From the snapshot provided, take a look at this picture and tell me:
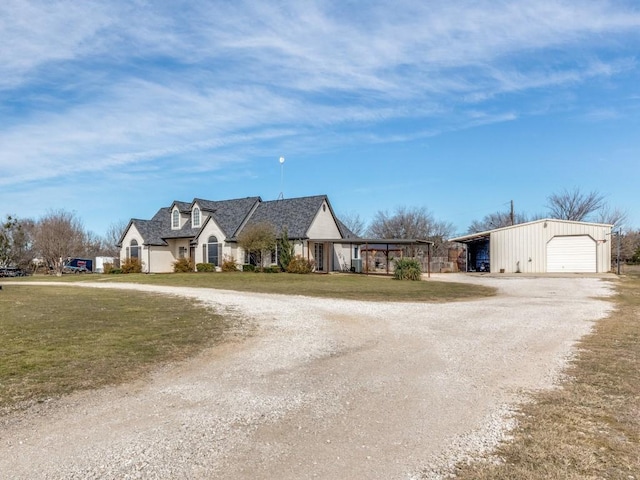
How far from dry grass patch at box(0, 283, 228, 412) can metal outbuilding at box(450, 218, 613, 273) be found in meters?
27.5

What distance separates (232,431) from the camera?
4.27 m

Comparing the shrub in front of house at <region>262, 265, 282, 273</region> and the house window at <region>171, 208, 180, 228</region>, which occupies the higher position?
the house window at <region>171, 208, 180, 228</region>

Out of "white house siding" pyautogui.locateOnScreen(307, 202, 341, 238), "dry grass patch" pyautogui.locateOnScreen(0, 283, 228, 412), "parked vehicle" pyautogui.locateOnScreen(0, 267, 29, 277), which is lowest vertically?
"parked vehicle" pyautogui.locateOnScreen(0, 267, 29, 277)

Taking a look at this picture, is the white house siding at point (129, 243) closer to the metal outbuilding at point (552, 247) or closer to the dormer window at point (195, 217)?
the dormer window at point (195, 217)

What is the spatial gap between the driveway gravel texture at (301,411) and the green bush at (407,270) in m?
17.6

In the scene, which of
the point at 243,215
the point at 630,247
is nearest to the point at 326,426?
the point at 243,215

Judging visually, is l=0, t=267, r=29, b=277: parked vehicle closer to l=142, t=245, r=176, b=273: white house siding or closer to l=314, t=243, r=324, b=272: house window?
l=142, t=245, r=176, b=273: white house siding

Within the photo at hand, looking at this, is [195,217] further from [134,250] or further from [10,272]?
[10,272]

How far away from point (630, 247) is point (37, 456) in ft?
195

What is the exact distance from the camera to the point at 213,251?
1415 inches

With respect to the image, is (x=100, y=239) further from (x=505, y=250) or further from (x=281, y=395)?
(x=281, y=395)

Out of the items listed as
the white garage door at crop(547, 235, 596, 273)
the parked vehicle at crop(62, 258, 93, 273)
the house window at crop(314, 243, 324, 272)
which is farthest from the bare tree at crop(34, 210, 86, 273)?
the white garage door at crop(547, 235, 596, 273)

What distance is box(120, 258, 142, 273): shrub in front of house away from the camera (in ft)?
122

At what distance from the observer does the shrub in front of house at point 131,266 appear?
3725cm
